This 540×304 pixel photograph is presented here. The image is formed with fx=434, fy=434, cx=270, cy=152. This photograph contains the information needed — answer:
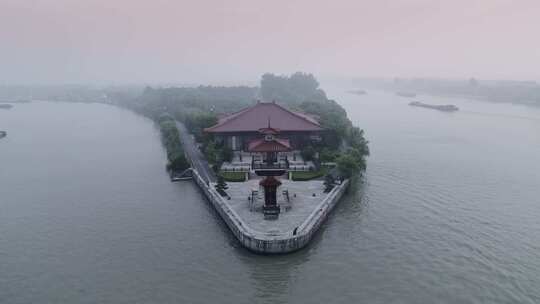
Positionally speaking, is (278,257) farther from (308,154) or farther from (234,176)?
(308,154)

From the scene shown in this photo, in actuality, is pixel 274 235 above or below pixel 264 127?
below

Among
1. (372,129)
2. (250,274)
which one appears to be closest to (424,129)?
(372,129)

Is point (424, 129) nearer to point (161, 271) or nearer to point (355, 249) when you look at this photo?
point (355, 249)

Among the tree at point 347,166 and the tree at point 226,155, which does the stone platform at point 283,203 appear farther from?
the tree at point 226,155

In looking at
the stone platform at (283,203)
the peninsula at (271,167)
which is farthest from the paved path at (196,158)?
the stone platform at (283,203)

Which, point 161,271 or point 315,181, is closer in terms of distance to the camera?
point 161,271

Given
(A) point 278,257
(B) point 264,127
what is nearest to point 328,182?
(A) point 278,257
